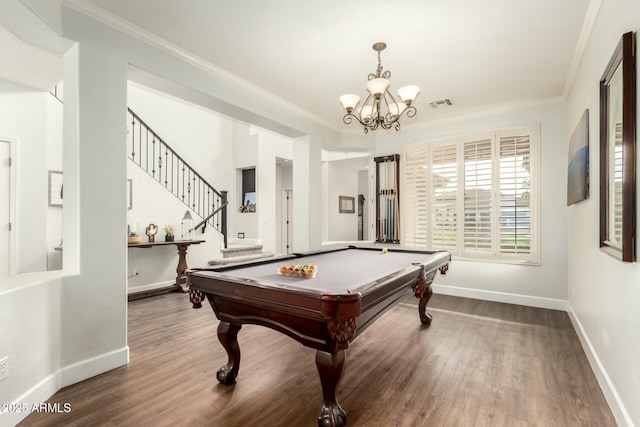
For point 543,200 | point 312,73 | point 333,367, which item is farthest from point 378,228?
point 333,367

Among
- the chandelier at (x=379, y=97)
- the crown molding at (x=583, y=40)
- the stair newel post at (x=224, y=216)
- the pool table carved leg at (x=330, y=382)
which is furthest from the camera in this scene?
the stair newel post at (x=224, y=216)

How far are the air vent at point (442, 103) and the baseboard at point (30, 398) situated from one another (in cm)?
482

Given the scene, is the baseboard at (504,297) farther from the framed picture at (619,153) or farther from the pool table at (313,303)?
the pool table at (313,303)

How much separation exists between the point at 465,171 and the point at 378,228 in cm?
168

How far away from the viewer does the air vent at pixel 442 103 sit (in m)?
4.25

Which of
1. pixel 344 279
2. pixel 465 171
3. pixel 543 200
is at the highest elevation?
pixel 465 171

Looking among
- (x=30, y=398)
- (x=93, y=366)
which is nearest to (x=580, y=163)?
(x=93, y=366)

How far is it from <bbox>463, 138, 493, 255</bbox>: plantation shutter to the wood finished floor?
1.43 meters

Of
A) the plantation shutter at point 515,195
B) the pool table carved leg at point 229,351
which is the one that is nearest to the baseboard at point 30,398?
the pool table carved leg at point 229,351

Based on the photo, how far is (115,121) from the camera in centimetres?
253

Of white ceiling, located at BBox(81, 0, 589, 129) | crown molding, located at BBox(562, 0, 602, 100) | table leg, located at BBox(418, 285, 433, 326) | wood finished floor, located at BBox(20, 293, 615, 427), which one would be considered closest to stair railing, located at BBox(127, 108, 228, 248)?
white ceiling, located at BBox(81, 0, 589, 129)

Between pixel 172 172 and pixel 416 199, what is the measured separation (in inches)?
190

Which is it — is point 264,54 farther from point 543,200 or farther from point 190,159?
point 190,159

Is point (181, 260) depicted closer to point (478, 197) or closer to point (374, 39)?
point (374, 39)
